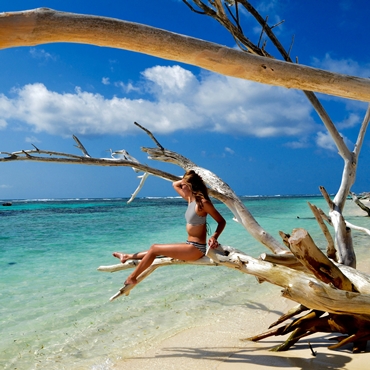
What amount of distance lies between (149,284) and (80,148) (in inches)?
149

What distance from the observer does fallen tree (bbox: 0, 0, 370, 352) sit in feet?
4.09

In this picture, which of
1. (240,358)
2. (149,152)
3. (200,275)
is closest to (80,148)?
(149,152)

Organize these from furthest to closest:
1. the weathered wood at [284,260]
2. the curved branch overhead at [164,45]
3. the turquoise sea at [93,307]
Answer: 1. the turquoise sea at [93,307]
2. the weathered wood at [284,260]
3. the curved branch overhead at [164,45]

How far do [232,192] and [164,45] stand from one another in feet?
12.3

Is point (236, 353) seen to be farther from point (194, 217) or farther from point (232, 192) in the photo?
point (232, 192)

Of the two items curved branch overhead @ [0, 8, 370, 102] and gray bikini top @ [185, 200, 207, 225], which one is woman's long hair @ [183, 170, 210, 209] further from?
curved branch overhead @ [0, 8, 370, 102]

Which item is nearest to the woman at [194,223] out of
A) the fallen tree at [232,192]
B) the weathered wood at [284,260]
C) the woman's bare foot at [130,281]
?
the fallen tree at [232,192]

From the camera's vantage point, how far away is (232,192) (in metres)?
4.98

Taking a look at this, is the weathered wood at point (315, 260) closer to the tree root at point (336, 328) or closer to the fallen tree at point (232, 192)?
the fallen tree at point (232, 192)

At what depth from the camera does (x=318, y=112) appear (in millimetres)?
5113

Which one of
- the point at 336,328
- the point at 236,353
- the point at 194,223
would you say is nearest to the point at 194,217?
the point at 194,223

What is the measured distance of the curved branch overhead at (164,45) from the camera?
1173 millimetres

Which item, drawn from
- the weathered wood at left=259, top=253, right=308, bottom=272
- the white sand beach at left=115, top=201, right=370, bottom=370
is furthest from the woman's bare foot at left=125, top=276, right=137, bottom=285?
the weathered wood at left=259, top=253, right=308, bottom=272

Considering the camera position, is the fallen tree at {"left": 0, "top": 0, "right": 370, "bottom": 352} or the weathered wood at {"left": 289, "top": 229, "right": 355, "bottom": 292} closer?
the fallen tree at {"left": 0, "top": 0, "right": 370, "bottom": 352}
